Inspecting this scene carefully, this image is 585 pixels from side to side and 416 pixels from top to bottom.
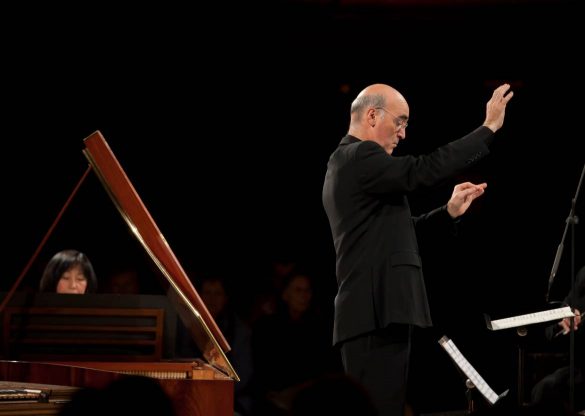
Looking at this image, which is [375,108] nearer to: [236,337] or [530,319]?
[530,319]

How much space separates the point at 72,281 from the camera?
3.87 metres

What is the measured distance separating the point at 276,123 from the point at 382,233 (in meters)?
3.34

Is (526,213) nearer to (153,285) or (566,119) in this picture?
(566,119)

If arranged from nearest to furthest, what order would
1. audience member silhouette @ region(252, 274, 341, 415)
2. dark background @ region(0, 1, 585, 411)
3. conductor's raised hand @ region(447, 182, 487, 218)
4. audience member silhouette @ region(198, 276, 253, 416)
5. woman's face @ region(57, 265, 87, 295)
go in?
conductor's raised hand @ region(447, 182, 487, 218) < woman's face @ region(57, 265, 87, 295) < audience member silhouette @ region(198, 276, 253, 416) < audience member silhouette @ region(252, 274, 341, 415) < dark background @ region(0, 1, 585, 411)

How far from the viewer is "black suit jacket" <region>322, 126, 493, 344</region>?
2.62 metres

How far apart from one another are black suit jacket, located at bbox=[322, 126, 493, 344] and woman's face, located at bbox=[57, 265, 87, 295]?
157cm

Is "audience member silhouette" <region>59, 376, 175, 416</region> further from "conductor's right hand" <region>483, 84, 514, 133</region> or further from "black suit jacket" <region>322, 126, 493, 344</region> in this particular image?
"conductor's right hand" <region>483, 84, 514, 133</region>

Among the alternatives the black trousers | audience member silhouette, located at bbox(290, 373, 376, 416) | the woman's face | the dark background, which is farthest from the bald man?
the dark background

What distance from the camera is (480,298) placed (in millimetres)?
5207

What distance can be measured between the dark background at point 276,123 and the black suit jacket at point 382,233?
258 centimetres

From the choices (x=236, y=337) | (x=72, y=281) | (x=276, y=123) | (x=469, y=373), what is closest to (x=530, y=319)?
(x=469, y=373)

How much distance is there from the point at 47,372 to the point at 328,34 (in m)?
3.83

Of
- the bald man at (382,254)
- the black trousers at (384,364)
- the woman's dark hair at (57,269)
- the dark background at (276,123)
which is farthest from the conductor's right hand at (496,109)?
the dark background at (276,123)

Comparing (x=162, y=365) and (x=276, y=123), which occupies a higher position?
(x=276, y=123)
